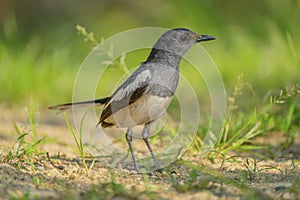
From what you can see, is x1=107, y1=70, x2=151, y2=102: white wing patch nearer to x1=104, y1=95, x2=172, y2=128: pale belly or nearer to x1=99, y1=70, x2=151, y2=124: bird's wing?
x1=99, y1=70, x2=151, y2=124: bird's wing

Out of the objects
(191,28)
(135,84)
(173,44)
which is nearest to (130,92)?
(135,84)

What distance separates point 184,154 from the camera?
4.81m

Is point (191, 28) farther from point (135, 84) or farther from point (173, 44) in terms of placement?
point (135, 84)

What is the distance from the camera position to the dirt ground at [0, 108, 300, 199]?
3451 millimetres

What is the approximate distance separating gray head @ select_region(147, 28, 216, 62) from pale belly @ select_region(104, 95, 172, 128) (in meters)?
0.48

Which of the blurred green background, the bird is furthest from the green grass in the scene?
the bird

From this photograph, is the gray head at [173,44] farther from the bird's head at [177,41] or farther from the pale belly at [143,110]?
the pale belly at [143,110]

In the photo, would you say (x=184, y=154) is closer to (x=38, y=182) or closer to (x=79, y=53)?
(x=38, y=182)

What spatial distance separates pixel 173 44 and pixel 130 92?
659 mm

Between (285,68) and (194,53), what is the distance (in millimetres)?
2377

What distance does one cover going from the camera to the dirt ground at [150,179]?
3451mm

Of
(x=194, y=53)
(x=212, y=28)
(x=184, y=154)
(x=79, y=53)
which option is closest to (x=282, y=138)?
(x=184, y=154)

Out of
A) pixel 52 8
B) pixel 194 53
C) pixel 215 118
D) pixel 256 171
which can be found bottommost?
pixel 256 171

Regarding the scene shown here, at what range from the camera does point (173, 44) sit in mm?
4820
